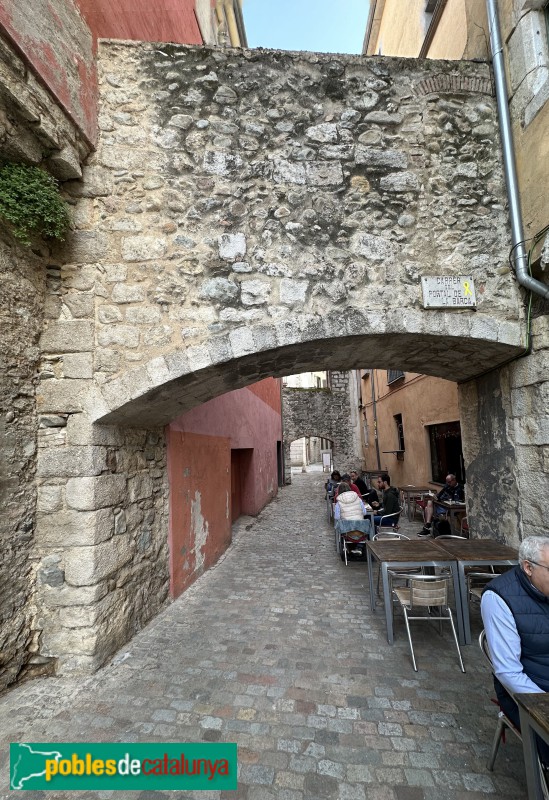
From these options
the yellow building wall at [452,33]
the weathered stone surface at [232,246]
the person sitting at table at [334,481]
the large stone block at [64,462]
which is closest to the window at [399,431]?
the person sitting at table at [334,481]

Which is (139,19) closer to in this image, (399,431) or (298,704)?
(298,704)

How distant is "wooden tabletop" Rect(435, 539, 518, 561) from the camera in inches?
122

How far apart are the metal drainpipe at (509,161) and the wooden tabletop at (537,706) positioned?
2501mm

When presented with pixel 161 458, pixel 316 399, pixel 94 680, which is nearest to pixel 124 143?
pixel 161 458

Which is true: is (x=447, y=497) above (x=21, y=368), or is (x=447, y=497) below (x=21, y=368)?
below

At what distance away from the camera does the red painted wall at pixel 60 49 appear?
2.31m

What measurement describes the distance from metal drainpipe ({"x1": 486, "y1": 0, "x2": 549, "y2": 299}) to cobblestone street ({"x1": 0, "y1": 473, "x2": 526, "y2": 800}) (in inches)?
112

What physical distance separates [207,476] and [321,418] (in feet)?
35.3

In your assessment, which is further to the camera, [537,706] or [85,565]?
[85,565]

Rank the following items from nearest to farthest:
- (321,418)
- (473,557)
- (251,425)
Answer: (473,557) < (251,425) < (321,418)

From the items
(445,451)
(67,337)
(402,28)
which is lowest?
(445,451)

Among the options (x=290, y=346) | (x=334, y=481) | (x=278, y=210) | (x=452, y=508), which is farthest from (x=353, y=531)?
(x=278, y=210)

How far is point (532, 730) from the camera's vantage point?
1.47 meters

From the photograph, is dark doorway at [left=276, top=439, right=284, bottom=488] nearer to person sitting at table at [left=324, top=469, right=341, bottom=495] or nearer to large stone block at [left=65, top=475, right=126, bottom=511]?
person sitting at table at [left=324, top=469, right=341, bottom=495]
